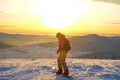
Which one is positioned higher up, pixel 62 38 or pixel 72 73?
pixel 62 38

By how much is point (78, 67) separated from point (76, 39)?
7229cm

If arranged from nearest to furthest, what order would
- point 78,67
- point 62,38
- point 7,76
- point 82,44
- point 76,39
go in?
point 62,38
point 7,76
point 78,67
point 82,44
point 76,39

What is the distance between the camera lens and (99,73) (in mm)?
17000

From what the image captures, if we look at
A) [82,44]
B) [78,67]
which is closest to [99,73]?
[78,67]

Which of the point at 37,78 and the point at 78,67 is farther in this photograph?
the point at 78,67

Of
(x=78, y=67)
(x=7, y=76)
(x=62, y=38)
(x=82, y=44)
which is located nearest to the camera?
(x=62, y=38)

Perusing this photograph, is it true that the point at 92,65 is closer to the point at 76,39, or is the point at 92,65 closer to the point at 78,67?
the point at 78,67

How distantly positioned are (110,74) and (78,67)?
2616 millimetres

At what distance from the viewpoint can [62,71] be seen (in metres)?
16.1

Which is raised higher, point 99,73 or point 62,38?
point 62,38

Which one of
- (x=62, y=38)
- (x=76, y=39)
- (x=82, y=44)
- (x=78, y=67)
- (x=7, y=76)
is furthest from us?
(x=76, y=39)

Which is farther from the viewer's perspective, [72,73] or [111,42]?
[111,42]

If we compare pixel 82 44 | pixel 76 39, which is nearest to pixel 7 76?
pixel 82 44

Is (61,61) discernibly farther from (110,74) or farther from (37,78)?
(110,74)
